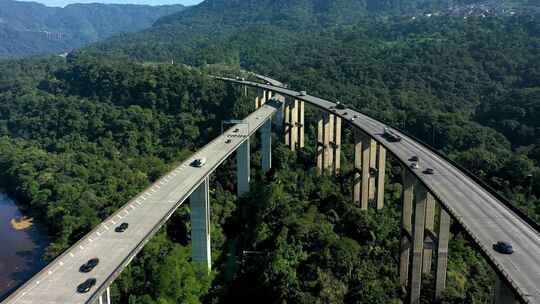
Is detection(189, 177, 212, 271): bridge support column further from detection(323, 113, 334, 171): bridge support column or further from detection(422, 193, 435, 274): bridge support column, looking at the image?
detection(323, 113, 334, 171): bridge support column

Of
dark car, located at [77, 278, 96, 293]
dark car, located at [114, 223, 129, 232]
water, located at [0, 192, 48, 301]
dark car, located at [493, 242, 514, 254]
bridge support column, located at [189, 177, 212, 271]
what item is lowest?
water, located at [0, 192, 48, 301]

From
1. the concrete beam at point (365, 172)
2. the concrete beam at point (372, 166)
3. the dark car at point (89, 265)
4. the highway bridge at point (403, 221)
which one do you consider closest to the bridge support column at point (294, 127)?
the highway bridge at point (403, 221)

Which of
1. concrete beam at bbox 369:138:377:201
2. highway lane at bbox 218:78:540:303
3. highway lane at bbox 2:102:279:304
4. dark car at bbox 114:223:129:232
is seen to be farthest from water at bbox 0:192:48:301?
highway lane at bbox 218:78:540:303

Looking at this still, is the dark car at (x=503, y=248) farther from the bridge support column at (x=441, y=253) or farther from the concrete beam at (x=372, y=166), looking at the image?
the concrete beam at (x=372, y=166)

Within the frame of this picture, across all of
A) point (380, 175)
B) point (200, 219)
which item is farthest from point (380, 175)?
point (200, 219)

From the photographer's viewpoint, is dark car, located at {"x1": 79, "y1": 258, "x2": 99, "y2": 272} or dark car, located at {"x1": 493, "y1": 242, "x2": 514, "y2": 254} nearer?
dark car, located at {"x1": 493, "y1": 242, "x2": 514, "y2": 254}

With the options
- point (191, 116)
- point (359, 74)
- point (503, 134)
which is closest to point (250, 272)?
point (191, 116)

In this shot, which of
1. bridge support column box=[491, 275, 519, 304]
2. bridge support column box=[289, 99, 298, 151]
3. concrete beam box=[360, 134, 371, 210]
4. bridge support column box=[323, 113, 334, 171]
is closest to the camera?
bridge support column box=[491, 275, 519, 304]
